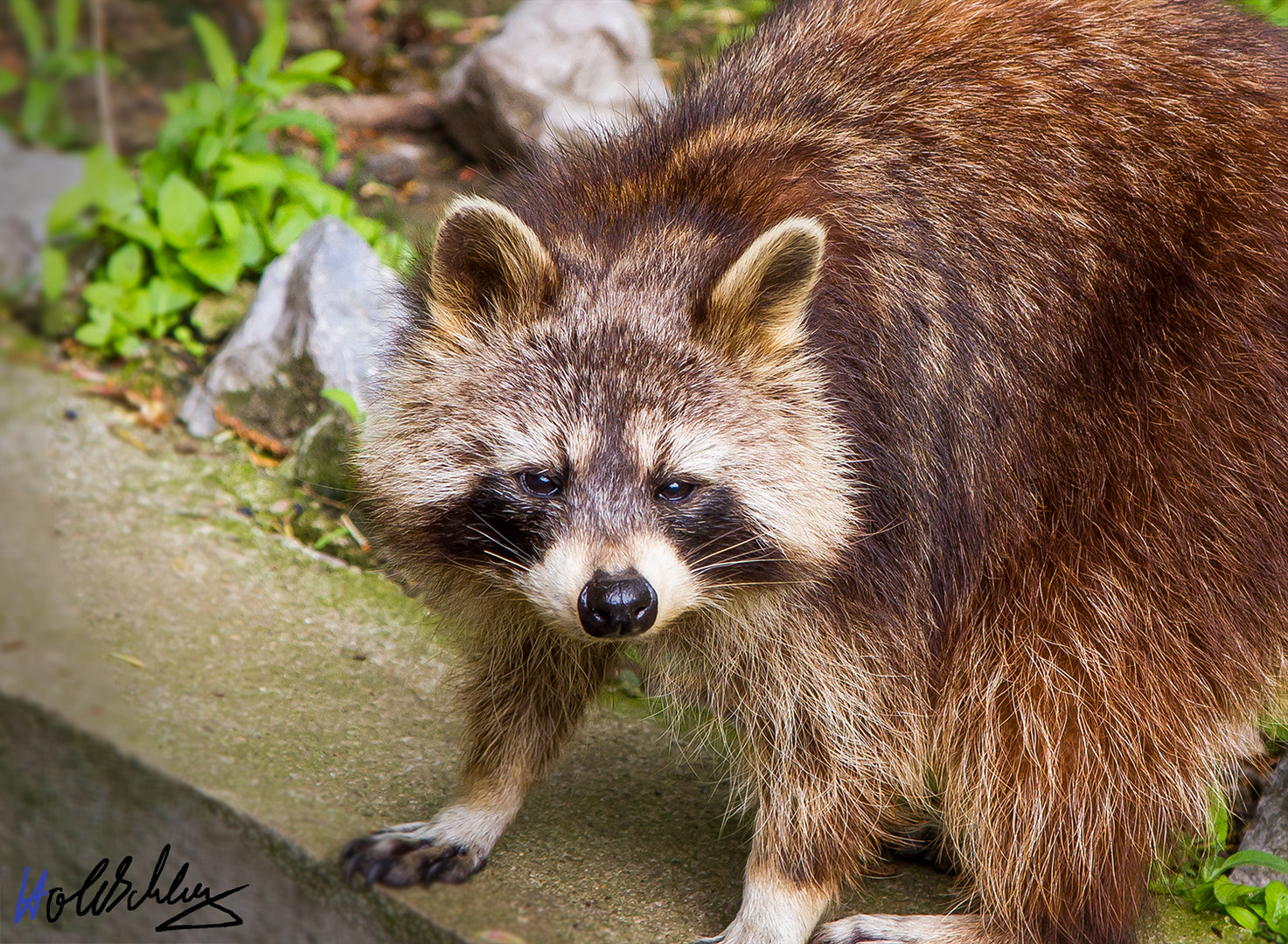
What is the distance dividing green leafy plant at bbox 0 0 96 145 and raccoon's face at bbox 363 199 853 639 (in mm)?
1502

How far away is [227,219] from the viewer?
4887mm

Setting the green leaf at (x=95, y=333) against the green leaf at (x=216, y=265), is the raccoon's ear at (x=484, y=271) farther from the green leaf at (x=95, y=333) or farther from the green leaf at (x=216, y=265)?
the green leaf at (x=95, y=333)

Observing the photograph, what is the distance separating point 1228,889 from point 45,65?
3.17m

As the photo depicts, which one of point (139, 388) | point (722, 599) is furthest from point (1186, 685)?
point (139, 388)

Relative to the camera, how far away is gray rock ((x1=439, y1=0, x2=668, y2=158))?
568 cm

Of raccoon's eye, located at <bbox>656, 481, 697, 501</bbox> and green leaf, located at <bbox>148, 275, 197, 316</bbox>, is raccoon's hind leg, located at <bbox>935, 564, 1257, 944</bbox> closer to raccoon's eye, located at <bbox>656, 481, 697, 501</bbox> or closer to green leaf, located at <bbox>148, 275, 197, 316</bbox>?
raccoon's eye, located at <bbox>656, 481, 697, 501</bbox>

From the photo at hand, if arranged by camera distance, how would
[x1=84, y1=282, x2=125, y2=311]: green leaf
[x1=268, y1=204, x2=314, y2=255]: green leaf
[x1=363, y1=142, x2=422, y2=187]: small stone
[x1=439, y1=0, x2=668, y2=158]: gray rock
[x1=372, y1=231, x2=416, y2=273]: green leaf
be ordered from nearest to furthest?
[x1=372, y1=231, x2=416, y2=273]: green leaf → [x1=84, y1=282, x2=125, y2=311]: green leaf → [x1=268, y1=204, x2=314, y2=255]: green leaf → [x1=439, y1=0, x2=668, y2=158]: gray rock → [x1=363, y1=142, x2=422, y2=187]: small stone

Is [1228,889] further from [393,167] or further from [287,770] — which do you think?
[393,167]

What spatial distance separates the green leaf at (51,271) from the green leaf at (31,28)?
32 centimetres

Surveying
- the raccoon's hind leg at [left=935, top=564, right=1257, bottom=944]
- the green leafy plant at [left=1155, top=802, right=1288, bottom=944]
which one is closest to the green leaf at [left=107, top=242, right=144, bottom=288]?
the raccoon's hind leg at [left=935, top=564, right=1257, bottom=944]

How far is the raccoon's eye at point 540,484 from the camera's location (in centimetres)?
255

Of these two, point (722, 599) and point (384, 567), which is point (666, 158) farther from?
point (384, 567)

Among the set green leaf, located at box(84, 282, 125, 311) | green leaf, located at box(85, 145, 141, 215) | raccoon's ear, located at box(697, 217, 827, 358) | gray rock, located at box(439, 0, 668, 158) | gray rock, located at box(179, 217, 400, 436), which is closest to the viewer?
green leaf, located at box(85, 145, 141, 215)
